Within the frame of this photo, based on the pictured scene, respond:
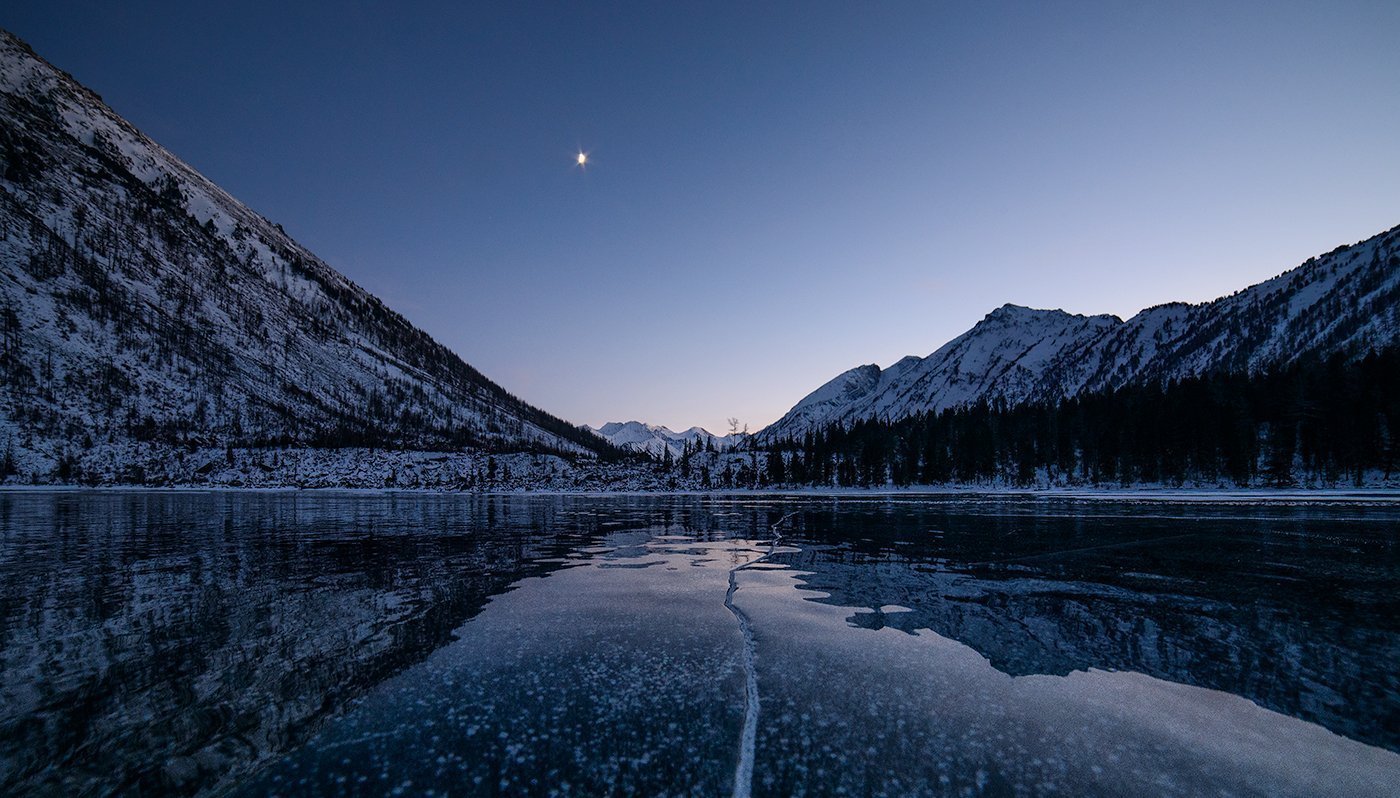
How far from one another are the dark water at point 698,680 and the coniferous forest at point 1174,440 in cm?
9959

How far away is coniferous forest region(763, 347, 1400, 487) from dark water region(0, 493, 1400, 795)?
327ft

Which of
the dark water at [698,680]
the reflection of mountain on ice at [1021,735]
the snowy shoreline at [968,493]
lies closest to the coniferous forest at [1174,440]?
the snowy shoreline at [968,493]

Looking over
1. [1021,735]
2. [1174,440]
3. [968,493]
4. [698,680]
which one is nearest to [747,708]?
[698,680]

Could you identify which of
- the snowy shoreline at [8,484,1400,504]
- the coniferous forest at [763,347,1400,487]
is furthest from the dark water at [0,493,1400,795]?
the coniferous forest at [763,347,1400,487]

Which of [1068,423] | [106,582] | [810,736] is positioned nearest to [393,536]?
[106,582]

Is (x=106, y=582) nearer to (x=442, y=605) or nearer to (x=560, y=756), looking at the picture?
(x=442, y=605)

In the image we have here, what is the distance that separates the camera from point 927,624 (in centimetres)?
1129

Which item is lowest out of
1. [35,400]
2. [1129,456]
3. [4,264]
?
[1129,456]

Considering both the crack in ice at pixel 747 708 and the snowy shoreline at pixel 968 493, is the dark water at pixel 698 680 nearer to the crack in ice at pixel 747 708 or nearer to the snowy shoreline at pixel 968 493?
the crack in ice at pixel 747 708

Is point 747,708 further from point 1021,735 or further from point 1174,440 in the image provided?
point 1174,440

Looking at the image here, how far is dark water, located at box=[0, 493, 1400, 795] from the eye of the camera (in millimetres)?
5488

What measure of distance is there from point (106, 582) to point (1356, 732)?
24766mm

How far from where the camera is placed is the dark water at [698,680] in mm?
5488

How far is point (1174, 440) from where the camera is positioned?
→ 96.6 m
